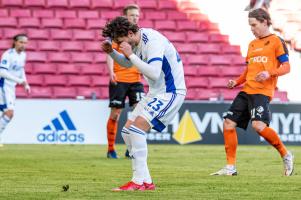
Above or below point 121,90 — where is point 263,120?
above

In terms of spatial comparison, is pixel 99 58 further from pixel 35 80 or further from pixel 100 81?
pixel 35 80

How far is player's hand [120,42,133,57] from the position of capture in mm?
8695

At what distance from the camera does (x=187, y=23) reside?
24969 mm

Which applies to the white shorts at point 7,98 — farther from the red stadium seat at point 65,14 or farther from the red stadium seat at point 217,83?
the red stadium seat at point 217,83

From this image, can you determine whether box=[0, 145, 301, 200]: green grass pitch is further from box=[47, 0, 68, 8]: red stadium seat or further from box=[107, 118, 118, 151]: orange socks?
box=[47, 0, 68, 8]: red stadium seat

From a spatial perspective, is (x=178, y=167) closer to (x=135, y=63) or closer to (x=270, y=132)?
(x=270, y=132)

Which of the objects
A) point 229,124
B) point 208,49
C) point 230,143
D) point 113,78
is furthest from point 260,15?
point 208,49

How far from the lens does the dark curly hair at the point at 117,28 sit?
8656 mm

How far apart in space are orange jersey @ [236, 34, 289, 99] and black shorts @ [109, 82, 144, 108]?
12.6ft

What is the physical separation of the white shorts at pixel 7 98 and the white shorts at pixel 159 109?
9.01m

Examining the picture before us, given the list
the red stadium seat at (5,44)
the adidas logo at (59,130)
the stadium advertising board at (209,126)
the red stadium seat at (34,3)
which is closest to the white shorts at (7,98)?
the adidas logo at (59,130)

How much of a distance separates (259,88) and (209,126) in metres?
9.22

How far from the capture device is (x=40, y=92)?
2209 cm

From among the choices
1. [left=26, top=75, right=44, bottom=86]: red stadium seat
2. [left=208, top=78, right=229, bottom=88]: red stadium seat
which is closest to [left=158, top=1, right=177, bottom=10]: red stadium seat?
[left=208, top=78, right=229, bottom=88]: red stadium seat
